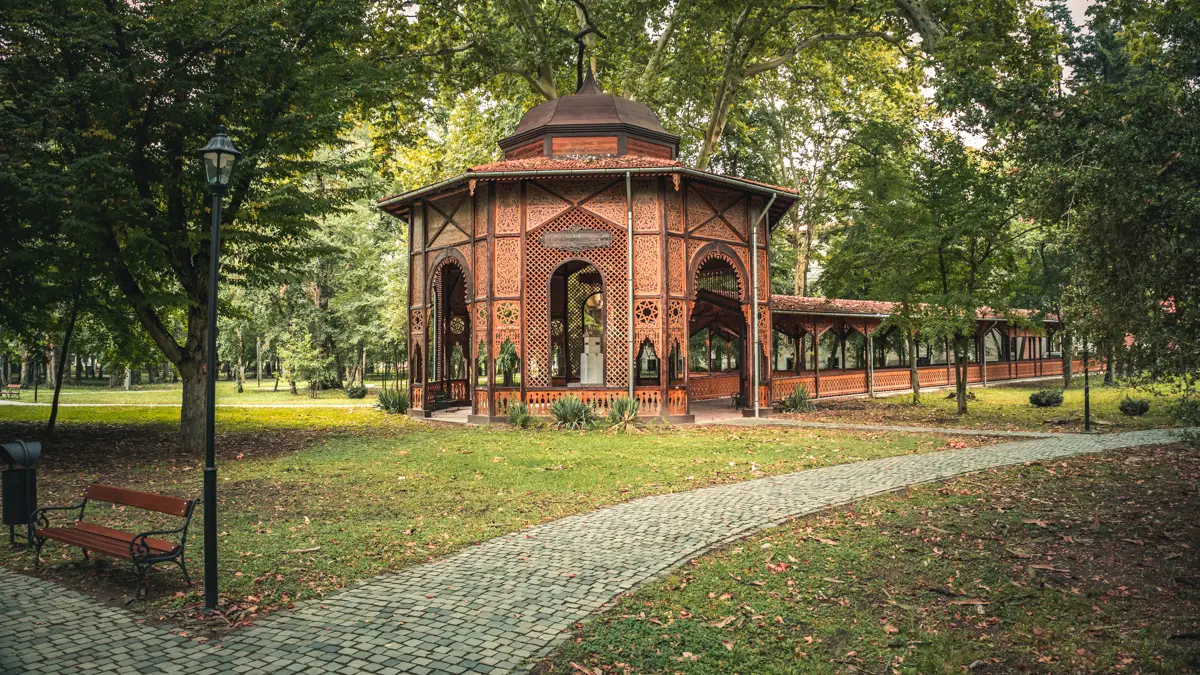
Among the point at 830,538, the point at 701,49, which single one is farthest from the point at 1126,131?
the point at 701,49

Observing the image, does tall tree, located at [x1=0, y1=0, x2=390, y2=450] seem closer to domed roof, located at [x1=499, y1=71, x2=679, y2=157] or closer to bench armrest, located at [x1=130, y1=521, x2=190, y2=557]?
domed roof, located at [x1=499, y1=71, x2=679, y2=157]

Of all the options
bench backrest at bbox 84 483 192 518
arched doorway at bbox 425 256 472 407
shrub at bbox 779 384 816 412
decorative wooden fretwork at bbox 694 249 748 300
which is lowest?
shrub at bbox 779 384 816 412

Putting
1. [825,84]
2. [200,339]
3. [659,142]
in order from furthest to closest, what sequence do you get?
[825,84]
[659,142]
[200,339]

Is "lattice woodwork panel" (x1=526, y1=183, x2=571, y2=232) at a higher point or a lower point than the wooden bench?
higher

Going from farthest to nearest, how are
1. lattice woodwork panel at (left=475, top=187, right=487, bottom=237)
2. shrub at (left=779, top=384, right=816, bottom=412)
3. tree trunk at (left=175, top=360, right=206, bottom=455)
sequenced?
shrub at (left=779, top=384, right=816, bottom=412), lattice woodwork panel at (left=475, top=187, right=487, bottom=237), tree trunk at (left=175, top=360, right=206, bottom=455)

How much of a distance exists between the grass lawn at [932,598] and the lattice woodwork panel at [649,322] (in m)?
9.67

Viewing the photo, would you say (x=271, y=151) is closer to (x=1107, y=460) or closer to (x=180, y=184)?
(x=180, y=184)

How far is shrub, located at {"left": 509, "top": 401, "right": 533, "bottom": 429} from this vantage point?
1689 centimetres

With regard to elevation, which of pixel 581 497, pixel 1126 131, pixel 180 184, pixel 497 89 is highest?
pixel 497 89

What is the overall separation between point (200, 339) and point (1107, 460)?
16044 mm

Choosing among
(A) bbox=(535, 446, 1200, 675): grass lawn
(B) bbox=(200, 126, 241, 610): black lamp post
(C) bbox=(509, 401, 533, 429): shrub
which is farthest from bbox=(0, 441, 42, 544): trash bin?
(C) bbox=(509, 401, 533, 429): shrub

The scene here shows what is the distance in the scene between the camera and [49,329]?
17.0m

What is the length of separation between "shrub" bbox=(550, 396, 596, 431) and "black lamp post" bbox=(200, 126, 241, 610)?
35.9ft

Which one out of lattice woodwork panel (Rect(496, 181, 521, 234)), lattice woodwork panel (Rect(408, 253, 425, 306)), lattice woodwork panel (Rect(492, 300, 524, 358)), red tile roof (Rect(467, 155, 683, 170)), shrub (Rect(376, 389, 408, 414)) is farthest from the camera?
shrub (Rect(376, 389, 408, 414))
